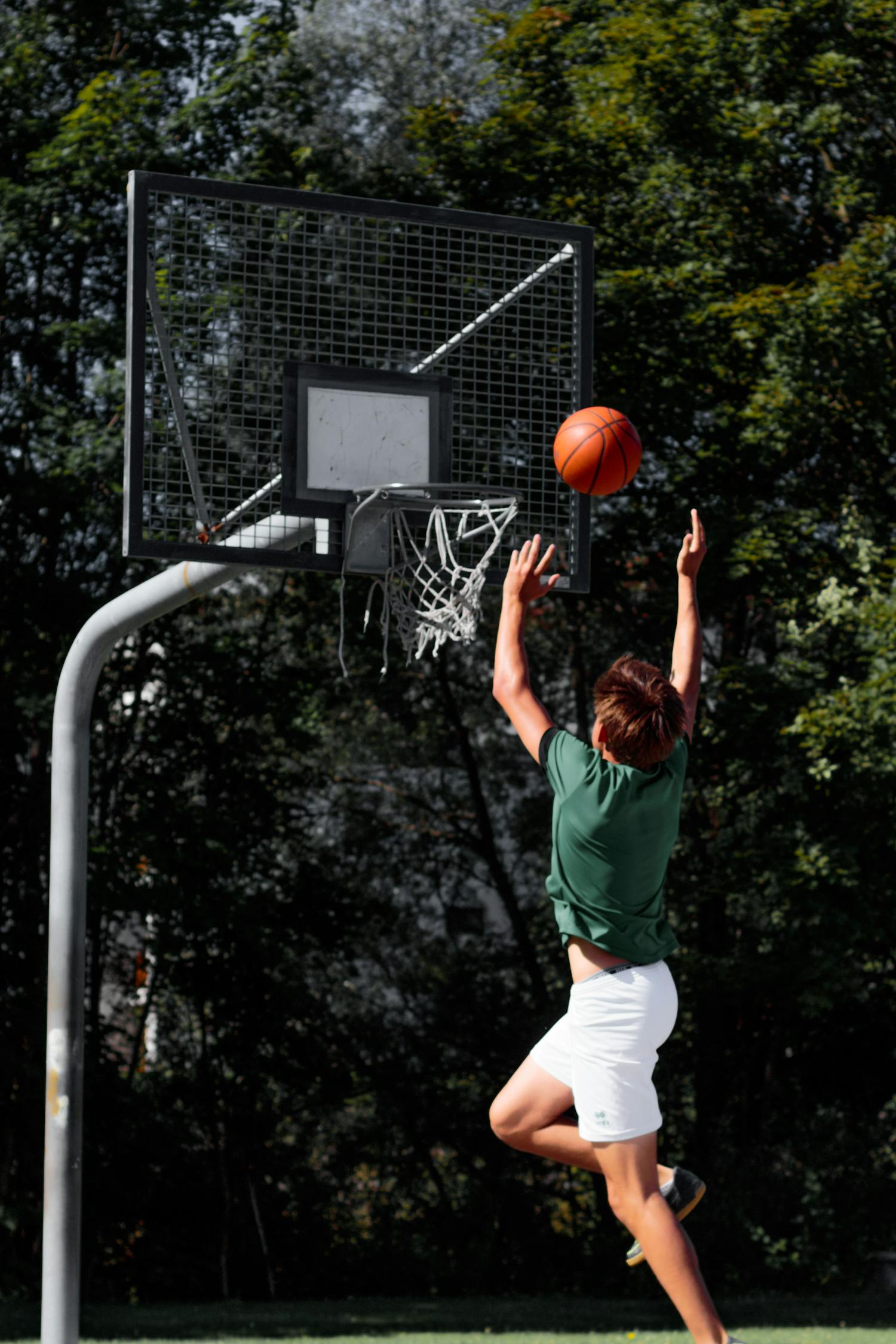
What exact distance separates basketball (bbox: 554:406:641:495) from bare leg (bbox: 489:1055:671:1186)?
246 cm

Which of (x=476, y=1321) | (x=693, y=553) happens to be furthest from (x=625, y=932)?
(x=476, y=1321)

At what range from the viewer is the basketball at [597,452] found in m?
6.00

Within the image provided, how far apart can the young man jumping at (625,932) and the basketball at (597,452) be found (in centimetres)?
198

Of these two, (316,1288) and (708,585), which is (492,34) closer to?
(708,585)

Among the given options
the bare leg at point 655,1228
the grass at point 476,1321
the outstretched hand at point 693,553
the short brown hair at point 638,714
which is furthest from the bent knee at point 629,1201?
the grass at point 476,1321

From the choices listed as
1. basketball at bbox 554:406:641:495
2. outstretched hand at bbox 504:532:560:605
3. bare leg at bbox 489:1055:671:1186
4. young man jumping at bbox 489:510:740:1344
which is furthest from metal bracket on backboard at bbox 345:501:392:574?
bare leg at bbox 489:1055:671:1186

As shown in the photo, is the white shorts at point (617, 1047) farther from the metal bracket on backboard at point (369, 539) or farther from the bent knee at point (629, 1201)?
the metal bracket on backboard at point (369, 539)

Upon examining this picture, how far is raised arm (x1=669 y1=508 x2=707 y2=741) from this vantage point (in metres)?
4.62

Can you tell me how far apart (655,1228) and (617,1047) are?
18.1 inches

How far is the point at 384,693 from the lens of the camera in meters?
18.3

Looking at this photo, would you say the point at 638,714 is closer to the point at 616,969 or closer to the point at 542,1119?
the point at 616,969

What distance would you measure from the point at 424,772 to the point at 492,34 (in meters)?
8.16

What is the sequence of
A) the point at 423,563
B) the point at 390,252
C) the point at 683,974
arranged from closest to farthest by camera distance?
the point at 423,563 < the point at 390,252 < the point at 683,974

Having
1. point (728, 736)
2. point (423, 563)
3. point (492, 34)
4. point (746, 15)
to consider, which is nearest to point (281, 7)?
point (492, 34)
